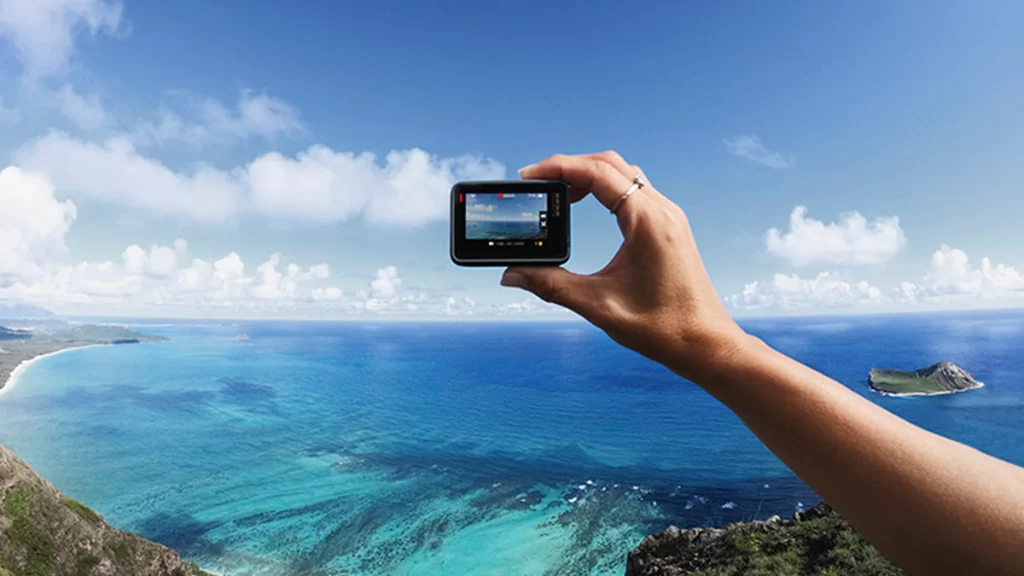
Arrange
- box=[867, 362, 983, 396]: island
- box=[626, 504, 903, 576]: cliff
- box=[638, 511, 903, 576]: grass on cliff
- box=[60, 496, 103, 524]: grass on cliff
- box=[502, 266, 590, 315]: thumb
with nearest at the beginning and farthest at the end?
box=[502, 266, 590, 315]: thumb
box=[638, 511, 903, 576]: grass on cliff
box=[626, 504, 903, 576]: cliff
box=[60, 496, 103, 524]: grass on cliff
box=[867, 362, 983, 396]: island

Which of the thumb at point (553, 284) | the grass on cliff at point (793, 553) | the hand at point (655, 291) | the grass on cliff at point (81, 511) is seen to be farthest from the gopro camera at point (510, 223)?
the grass on cliff at point (81, 511)

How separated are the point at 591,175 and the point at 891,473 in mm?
1979

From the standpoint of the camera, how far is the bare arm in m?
1.43

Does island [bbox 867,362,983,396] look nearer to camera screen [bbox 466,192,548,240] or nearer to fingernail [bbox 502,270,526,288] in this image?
camera screen [bbox 466,192,548,240]

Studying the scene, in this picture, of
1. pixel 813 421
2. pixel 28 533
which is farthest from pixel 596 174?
pixel 28 533

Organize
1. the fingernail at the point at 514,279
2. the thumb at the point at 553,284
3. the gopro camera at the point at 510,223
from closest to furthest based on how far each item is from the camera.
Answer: the thumb at the point at 553,284 → the fingernail at the point at 514,279 → the gopro camera at the point at 510,223

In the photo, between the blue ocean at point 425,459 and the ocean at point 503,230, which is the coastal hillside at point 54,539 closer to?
the blue ocean at point 425,459

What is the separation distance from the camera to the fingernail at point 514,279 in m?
3.04

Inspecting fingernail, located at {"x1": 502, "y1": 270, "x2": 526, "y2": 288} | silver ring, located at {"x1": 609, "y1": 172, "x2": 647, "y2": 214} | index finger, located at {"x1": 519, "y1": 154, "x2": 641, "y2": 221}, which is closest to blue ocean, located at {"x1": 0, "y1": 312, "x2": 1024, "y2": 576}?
fingernail, located at {"x1": 502, "y1": 270, "x2": 526, "y2": 288}

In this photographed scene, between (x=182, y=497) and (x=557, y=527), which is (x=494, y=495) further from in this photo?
(x=182, y=497)

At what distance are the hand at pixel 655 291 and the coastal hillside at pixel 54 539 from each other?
31.3 m

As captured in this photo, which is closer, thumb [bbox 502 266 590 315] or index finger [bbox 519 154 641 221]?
index finger [bbox 519 154 641 221]

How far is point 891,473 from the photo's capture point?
5.06 feet

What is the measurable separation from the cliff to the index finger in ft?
47.2
